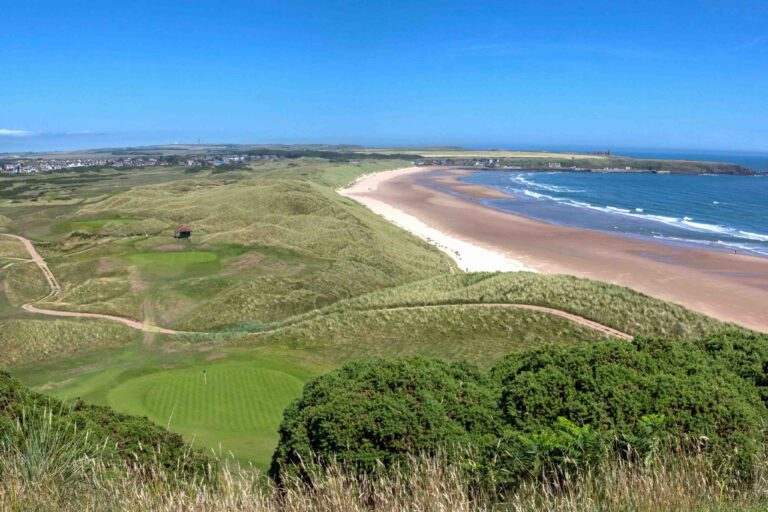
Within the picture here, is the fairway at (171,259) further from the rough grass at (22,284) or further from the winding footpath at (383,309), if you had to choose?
the rough grass at (22,284)

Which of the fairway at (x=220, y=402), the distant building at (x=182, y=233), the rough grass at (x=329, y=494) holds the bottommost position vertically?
the fairway at (x=220, y=402)

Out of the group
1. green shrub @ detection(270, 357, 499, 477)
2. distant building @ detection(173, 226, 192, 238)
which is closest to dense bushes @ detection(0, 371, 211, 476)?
green shrub @ detection(270, 357, 499, 477)

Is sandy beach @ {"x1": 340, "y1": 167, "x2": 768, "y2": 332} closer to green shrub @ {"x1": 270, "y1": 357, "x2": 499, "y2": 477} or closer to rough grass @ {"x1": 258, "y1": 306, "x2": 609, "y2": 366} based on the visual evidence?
rough grass @ {"x1": 258, "y1": 306, "x2": 609, "y2": 366}

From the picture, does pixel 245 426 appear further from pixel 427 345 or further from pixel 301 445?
pixel 427 345

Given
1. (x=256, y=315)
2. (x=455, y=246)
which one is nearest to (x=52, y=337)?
(x=256, y=315)

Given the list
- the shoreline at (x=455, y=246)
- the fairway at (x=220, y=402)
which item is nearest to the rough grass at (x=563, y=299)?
the fairway at (x=220, y=402)

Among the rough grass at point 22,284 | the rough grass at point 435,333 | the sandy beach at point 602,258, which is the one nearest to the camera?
the rough grass at point 435,333

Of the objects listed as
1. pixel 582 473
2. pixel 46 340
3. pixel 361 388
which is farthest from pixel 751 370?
pixel 46 340
